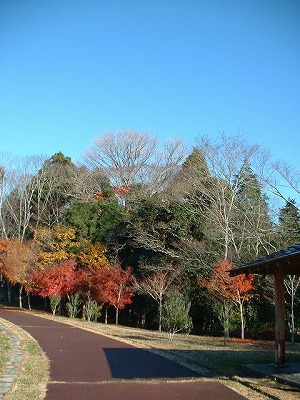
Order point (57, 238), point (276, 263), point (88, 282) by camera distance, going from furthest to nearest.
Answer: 1. point (57, 238)
2. point (88, 282)
3. point (276, 263)

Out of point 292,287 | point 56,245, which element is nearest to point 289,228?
point 292,287

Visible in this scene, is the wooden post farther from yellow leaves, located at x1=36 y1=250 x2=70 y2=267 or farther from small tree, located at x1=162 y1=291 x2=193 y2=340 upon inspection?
yellow leaves, located at x1=36 y1=250 x2=70 y2=267

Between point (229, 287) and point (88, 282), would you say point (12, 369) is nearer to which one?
point (229, 287)

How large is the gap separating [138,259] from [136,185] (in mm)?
9956

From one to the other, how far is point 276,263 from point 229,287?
9.96 meters

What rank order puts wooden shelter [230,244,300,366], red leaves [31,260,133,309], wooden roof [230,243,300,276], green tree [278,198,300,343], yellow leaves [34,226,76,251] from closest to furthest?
wooden roof [230,243,300,276] → wooden shelter [230,244,300,366] → green tree [278,198,300,343] → red leaves [31,260,133,309] → yellow leaves [34,226,76,251]

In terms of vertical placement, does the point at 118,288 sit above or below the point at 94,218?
below

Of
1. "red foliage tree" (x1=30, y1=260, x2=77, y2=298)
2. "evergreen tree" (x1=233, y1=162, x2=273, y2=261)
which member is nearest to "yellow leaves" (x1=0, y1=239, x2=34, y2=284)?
"red foliage tree" (x1=30, y1=260, x2=77, y2=298)

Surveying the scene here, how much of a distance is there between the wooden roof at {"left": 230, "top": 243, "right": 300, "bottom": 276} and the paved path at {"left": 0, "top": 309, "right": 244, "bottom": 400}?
2.31 meters

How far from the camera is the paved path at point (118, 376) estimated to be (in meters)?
6.85

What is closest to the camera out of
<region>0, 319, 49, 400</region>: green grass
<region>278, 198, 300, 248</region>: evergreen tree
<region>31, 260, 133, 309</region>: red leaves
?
<region>0, 319, 49, 400</region>: green grass

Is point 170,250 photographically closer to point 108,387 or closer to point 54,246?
point 54,246

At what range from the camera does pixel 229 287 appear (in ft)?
58.2

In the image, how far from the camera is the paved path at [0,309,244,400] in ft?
22.5
